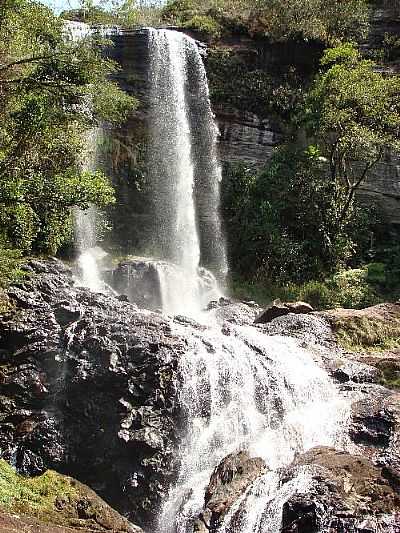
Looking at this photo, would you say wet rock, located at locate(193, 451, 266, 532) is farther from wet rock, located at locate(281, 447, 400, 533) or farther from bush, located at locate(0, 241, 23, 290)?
bush, located at locate(0, 241, 23, 290)

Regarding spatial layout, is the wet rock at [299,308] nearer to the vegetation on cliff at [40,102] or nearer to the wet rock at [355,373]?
the wet rock at [355,373]

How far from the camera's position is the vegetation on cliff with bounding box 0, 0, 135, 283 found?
9.10 m

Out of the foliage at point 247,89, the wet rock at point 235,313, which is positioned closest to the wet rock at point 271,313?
the wet rock at point 235,313

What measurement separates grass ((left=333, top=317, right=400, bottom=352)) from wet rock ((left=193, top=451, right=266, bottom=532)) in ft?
17.7

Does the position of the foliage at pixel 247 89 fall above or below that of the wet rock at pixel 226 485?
above

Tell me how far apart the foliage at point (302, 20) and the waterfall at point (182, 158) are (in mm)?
3336

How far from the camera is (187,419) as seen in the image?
9562mm

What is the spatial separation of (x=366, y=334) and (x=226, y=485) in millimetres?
6667

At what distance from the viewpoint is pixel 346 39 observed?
22906mm

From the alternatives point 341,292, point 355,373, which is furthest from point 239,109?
point 355,373

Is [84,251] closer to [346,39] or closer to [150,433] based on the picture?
[150,433]

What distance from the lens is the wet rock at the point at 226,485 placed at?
7480 millimetres

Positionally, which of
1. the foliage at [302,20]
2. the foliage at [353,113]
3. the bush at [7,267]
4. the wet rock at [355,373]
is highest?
the foliage at [302,20]

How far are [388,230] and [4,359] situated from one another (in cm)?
1513
